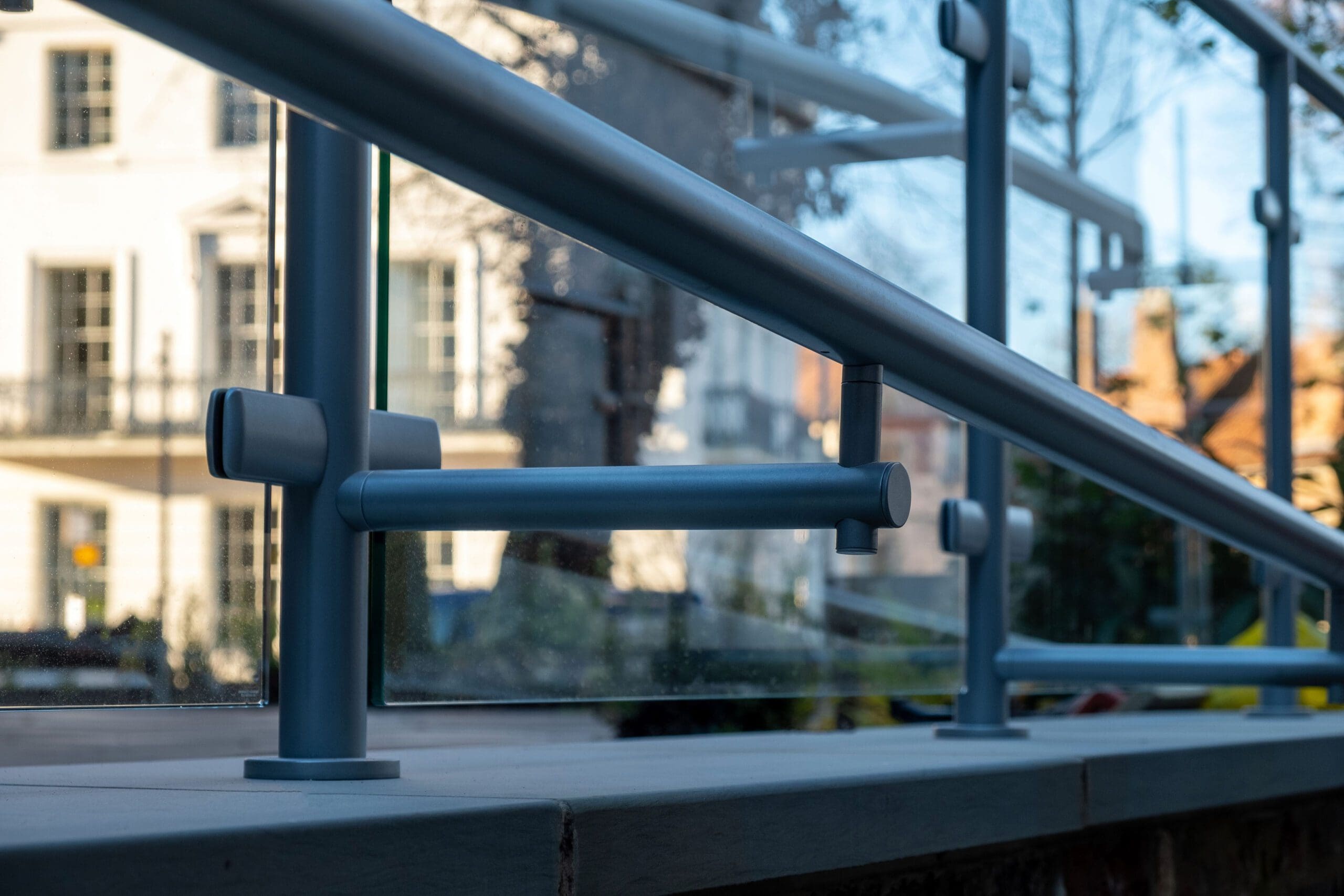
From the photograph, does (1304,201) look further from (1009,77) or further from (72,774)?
(72,774)

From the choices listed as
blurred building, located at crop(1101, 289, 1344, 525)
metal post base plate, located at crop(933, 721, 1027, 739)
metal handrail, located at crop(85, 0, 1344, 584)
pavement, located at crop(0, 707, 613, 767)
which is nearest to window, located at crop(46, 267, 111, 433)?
metal handrail, located at crop(85, 0, 1344, 584)

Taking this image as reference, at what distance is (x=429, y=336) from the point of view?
52.9 inches

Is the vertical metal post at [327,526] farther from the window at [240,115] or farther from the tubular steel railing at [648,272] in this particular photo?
the window at [240,115]

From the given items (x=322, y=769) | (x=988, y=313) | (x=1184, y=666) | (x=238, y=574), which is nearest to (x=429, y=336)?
(x=238, y=574)

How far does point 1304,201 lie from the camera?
382 centimetres

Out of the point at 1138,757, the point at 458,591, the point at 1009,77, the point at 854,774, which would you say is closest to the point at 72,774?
the point at 458,591

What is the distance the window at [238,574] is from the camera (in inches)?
44.2

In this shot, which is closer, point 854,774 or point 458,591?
point 854,774

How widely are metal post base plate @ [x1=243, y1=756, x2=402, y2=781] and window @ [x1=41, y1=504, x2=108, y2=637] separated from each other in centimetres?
16

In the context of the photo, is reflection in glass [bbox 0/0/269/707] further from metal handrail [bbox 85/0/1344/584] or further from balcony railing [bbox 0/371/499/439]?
metal handrail [bbox 85/0/1344/584]

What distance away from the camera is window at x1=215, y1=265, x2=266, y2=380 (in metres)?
1.15

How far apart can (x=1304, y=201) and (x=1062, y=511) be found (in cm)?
187

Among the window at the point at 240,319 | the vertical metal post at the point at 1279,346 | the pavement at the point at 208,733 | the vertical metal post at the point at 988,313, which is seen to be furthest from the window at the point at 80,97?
the pavement at the point at 208,733

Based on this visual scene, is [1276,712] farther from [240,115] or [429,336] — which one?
[240,115]
